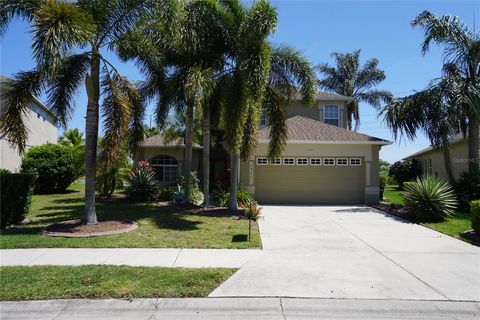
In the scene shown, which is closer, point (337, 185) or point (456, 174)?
point (337, 185)

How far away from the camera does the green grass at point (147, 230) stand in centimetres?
905

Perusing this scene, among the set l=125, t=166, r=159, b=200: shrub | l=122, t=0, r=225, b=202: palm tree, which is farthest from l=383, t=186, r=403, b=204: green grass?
l=125, t=166, r=159, b=200: shrub

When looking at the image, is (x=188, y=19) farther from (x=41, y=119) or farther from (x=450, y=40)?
(x=41, y=119)

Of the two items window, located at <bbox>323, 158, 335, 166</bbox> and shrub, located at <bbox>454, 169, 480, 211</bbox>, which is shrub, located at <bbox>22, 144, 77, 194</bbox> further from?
shrub, located at <bbox>454, 169, 480, 211</bbox>

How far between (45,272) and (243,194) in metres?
11.3

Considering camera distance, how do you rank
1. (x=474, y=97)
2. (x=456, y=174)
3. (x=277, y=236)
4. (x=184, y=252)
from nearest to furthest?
(x=184, y=252), (x=277, y=236), (x=474, y=97), (x=456, y=174)

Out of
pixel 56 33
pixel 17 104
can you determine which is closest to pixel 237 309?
pixel 56 33

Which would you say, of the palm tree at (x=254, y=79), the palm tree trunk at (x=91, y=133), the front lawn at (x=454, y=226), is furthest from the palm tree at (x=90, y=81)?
the front lawn at (x=454, y=226)

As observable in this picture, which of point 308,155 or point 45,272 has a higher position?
point 308,155

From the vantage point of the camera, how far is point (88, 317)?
197 inches

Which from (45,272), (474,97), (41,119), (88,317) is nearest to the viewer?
(88,317)

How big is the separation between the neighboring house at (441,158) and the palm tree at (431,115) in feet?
3.66

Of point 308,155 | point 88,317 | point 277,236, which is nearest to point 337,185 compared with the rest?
point 308,155

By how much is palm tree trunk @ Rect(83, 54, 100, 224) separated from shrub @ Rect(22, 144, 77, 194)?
1213 cm
